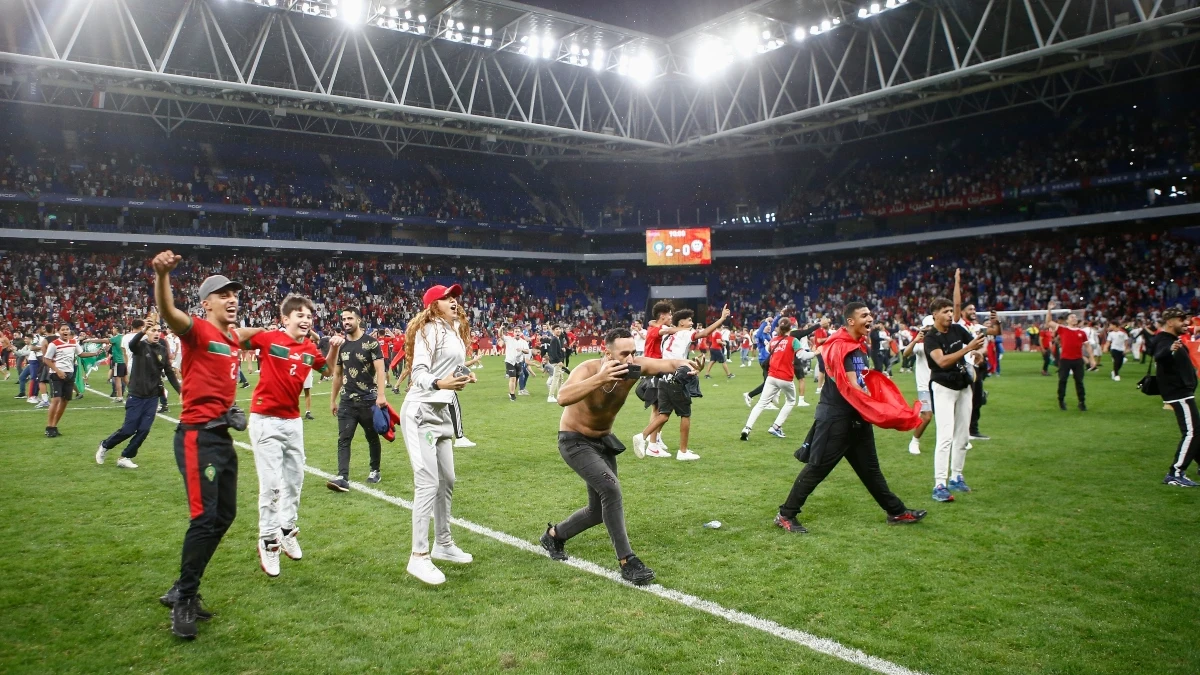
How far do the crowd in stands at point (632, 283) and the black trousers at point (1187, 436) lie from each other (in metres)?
27.1

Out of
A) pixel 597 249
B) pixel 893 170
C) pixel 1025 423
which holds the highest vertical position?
pixel 893 170

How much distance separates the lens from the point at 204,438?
4742 millimetres

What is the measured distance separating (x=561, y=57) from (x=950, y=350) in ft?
101

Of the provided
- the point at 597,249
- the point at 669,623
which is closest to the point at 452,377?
the point at 669,623

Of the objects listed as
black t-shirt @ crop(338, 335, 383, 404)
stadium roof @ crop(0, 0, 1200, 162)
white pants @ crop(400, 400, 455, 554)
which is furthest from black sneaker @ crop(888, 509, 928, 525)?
stadium roof @ crop(0, 0, 1200, 162)

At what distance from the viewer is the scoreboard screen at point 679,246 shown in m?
48.7

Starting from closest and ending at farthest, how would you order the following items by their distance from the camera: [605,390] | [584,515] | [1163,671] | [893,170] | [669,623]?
[1163,671] → [669,623] → [605,390] → [584,515] → [893,170]

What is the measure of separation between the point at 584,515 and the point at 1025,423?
10.7 meters

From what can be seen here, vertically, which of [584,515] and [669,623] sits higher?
[584,515]

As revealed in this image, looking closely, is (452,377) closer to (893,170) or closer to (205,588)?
(205,588)

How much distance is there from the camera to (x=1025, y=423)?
519 inches

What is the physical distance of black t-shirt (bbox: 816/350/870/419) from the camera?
6.61 meters

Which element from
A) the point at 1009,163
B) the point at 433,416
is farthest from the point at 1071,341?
the point at 1009,163

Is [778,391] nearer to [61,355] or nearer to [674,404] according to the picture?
[674,404]
